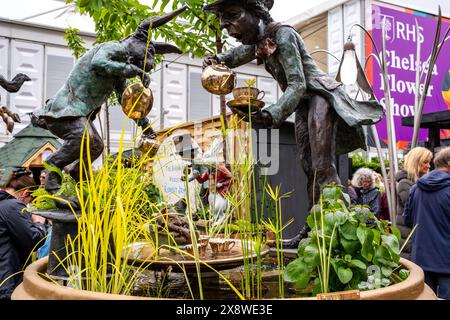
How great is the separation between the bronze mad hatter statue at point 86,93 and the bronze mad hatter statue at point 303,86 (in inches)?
15.4

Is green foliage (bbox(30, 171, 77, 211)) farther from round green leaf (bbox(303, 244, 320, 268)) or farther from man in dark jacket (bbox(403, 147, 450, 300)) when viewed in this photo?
man in dark jacket (bbox(403, 147, 450, 300))

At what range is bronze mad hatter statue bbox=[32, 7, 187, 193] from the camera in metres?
2.02

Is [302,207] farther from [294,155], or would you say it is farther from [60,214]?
[60,214]

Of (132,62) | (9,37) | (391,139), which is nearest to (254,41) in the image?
(132,62)

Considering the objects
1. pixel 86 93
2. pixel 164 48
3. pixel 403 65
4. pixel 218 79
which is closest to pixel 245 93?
pixel 218 79

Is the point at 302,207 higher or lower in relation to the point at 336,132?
lower

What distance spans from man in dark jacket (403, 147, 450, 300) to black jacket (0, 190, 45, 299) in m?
2.63

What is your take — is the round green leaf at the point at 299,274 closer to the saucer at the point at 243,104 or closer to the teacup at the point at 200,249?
the teacup at the point at 200,249

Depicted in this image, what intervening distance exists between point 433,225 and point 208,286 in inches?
75.4

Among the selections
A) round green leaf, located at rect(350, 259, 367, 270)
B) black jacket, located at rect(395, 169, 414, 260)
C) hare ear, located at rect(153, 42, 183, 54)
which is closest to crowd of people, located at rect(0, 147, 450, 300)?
black jacket, located at rect(395, 169, 414, 260)

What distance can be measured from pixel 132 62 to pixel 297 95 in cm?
84

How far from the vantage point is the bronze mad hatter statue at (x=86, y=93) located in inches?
79.6

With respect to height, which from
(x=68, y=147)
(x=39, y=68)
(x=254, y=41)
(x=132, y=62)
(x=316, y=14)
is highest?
(x=316, y=14)

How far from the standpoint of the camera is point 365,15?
30.3 ft
